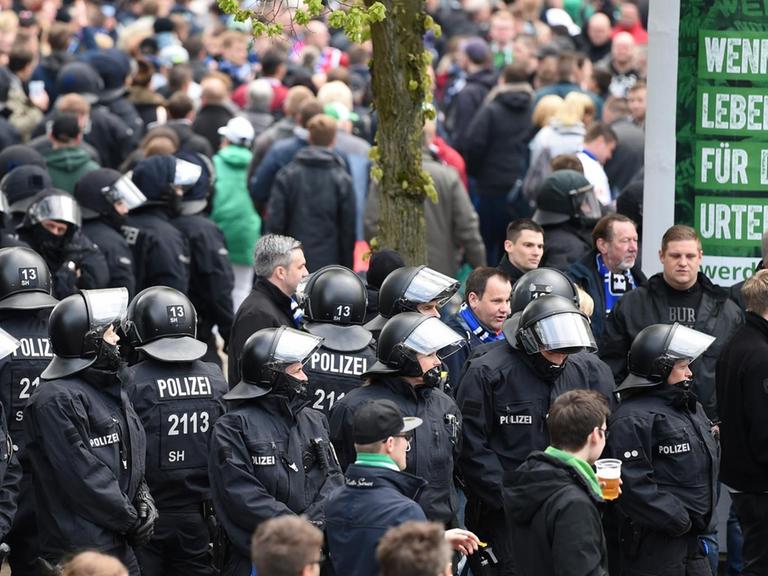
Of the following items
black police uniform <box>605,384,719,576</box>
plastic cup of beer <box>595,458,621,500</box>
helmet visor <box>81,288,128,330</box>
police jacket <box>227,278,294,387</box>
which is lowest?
black police uniform <box>605,384,719,576</box>

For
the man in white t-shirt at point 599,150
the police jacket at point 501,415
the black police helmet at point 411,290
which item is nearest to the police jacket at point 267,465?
the police jacket at point 501,415

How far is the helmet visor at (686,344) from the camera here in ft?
26.9

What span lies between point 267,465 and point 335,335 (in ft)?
4.49

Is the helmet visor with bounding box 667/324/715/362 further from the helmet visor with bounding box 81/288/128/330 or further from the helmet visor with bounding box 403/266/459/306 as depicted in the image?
the helmet visor with bounding box 81/288/128/330

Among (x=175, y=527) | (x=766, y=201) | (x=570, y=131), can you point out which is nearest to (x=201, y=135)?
(x=570, y=131)

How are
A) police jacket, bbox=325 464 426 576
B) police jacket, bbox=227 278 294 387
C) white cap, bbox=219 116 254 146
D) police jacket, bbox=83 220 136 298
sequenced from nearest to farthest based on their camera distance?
police jacket, bbox=325 464 426 576, police jacket, bbox=227 278 294 387, police jacket, bbox=83 220 136 298, white cap, bbox=219 116 254 146

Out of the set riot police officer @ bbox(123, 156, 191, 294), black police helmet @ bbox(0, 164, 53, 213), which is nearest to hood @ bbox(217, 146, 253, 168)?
riot police officer @ bbox(123, 156, 191, 294)

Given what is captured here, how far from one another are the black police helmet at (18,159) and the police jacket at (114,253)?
53.2 inches

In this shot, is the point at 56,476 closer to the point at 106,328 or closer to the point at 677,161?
the point at 106,328

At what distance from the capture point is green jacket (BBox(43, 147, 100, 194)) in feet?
45.1

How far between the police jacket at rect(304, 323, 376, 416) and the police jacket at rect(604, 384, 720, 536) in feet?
4.77

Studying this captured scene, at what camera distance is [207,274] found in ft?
40.5

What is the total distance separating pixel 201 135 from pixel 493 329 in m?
7.47

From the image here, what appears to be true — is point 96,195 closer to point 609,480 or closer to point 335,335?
point 335,335
